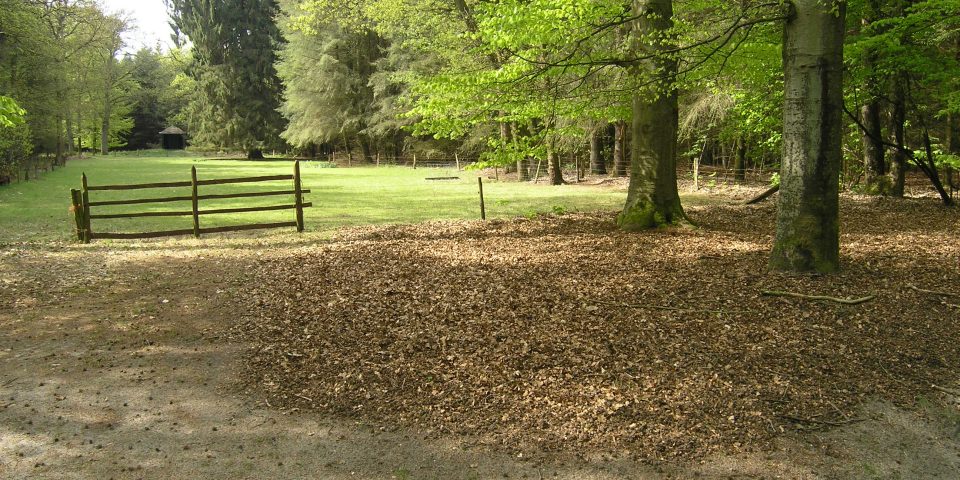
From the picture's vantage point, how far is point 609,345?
6.13 metres

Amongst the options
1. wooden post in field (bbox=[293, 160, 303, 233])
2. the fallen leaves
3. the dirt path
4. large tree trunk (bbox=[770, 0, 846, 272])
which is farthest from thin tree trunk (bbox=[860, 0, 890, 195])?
wooden post in field (bbox=[293, 160, 303, 233])

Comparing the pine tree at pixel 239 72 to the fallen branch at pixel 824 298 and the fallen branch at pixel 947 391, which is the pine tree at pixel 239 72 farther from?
the fallen branch at pixel 947 391

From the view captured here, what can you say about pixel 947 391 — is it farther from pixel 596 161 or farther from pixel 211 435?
pixel 596 161

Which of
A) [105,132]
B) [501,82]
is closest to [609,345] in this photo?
[501,82]

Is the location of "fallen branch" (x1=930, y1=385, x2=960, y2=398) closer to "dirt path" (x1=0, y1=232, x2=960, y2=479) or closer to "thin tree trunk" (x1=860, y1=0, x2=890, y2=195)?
"dirt path" (x1=0, y1=232, x2=960, y2=479)

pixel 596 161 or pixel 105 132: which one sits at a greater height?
pixel 105 132

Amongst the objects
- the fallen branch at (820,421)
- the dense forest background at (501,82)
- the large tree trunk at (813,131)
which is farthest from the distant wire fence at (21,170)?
the fallen branch at (820,421)

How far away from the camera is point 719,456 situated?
4.48 meters

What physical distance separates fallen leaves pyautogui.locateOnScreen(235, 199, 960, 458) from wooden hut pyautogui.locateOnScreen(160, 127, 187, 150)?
82.2m

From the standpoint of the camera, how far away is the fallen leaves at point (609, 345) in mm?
5016

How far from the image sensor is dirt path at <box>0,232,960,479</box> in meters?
4.43

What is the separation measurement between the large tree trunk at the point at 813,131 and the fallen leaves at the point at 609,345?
0.53 meters

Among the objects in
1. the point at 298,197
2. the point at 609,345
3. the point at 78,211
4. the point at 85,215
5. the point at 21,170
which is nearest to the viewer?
the point at 609,345

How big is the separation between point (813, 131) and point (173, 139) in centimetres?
8816
